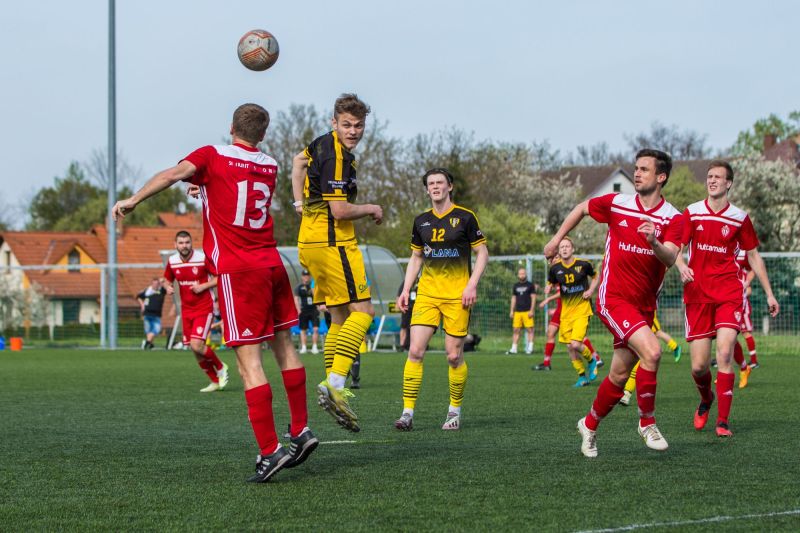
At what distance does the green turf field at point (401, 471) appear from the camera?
5.23m

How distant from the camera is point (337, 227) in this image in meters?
8.42

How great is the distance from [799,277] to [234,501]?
75.0 feet

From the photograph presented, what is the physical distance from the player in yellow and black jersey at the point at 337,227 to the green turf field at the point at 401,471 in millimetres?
814

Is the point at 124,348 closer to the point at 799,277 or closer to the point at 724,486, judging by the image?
the point at 799,277

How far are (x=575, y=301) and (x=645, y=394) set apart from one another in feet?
28.1

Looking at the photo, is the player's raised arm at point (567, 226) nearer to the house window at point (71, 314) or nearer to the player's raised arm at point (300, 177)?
the player's raised arm at point (300, 177)

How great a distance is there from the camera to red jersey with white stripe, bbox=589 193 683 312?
24.9 ft

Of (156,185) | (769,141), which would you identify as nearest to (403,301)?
(156,185)

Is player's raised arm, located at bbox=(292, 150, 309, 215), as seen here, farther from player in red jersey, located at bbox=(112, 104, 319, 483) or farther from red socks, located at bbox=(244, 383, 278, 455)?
red socks, located at bbox=(244, 383, 278, 455)

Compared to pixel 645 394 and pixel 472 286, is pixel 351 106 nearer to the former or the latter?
pixel 472 286

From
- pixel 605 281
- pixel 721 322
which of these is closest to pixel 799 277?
pixel 721 322

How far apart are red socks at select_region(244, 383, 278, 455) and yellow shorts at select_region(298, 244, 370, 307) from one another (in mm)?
2088

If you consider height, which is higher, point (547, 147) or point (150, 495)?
point (547, 147)

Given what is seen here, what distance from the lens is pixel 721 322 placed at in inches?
358
